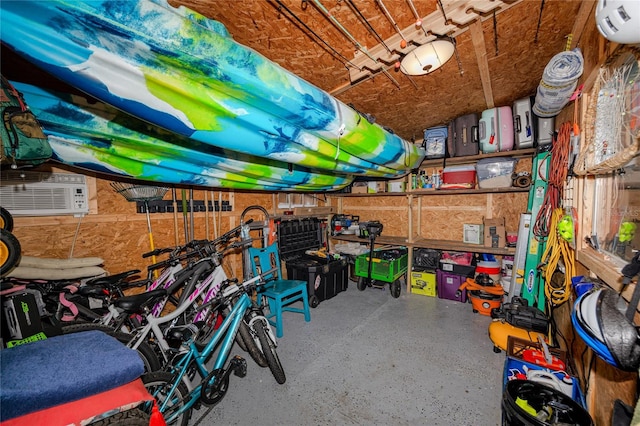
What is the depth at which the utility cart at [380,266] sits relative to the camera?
3.53 metres

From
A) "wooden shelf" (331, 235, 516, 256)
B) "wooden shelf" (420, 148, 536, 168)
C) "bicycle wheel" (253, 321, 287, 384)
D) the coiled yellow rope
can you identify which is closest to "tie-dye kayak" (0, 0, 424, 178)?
"bicycle wheel" (253, 321, 287, 384)

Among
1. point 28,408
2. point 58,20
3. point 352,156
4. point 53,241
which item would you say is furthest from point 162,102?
point 53,241

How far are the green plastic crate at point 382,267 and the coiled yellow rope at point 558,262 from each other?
5.47ft

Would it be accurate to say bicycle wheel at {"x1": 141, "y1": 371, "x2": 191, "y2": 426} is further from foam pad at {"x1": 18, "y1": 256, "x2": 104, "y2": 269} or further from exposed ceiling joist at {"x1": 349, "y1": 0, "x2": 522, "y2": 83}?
exposed ceiling joist at {"x1": 349, "y1": 0, "x2": 522, "y2": 83}

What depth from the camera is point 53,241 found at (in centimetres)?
194

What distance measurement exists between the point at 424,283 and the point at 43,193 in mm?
4417

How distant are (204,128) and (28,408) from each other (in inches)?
51.8

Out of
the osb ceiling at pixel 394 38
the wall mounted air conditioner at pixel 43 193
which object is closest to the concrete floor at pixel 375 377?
the wall mounted air conditioner at pixel 43 193

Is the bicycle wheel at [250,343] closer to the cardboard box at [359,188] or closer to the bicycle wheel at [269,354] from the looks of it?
the bicycle wheel at [269,354]

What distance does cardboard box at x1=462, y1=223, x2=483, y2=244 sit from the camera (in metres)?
3.53

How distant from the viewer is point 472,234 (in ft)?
11.8

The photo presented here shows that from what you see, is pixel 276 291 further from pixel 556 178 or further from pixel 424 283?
pixel 556 178

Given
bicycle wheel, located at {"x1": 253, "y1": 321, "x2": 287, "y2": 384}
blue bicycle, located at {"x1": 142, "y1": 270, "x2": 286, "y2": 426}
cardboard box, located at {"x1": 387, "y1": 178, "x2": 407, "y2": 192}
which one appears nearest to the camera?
blue bicycle, located at {"x1": 142, "y1": 270, "x2": 286, "y2": 426}

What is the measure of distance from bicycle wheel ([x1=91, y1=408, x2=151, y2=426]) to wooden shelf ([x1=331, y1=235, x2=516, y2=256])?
344 cm
